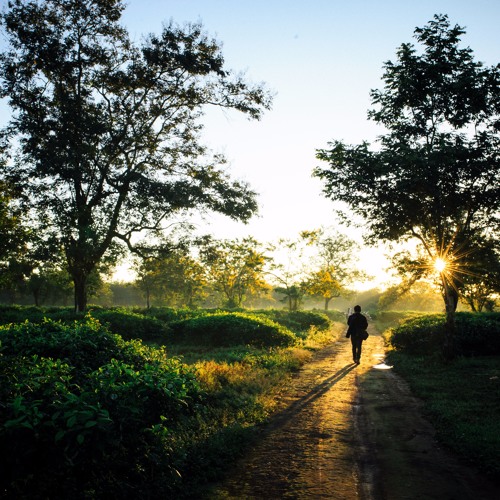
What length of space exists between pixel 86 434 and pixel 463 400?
26.4 ft

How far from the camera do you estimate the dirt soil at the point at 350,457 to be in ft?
14.1

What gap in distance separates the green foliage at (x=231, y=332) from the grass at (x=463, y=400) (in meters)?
5.70

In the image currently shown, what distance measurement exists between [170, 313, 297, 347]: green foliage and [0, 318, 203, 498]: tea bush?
1218 cm

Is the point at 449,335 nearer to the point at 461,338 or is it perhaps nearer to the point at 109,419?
the point at 461,338

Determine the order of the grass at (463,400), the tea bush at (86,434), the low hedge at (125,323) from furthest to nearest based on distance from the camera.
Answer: the low hedge at (125,323)
the grass at (463,400)
the tea bush at (86,434)

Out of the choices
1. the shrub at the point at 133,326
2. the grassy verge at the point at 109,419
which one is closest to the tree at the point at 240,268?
the shrub at the point at 133,326

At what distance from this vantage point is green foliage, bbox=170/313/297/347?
17.9 m

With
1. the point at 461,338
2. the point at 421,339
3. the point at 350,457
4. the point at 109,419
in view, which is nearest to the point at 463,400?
the point at 350,457

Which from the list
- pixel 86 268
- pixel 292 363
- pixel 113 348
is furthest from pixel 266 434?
pixel 86 268

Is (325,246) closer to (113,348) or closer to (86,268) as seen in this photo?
(86,268)

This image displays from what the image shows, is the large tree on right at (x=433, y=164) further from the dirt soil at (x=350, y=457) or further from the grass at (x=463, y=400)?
the dirt soil at (x=350, y=457)

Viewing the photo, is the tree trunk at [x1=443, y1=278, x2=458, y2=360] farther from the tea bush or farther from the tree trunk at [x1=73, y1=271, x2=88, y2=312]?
the tree trunk at [x1=73, y1=271, x2=88, y2=312]

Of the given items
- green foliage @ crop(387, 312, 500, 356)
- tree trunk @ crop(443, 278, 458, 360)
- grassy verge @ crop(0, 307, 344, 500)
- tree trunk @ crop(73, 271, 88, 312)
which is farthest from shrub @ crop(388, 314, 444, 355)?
tree trunk @ crop(73, 271, 88, 312)

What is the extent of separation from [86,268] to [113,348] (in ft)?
37.8
